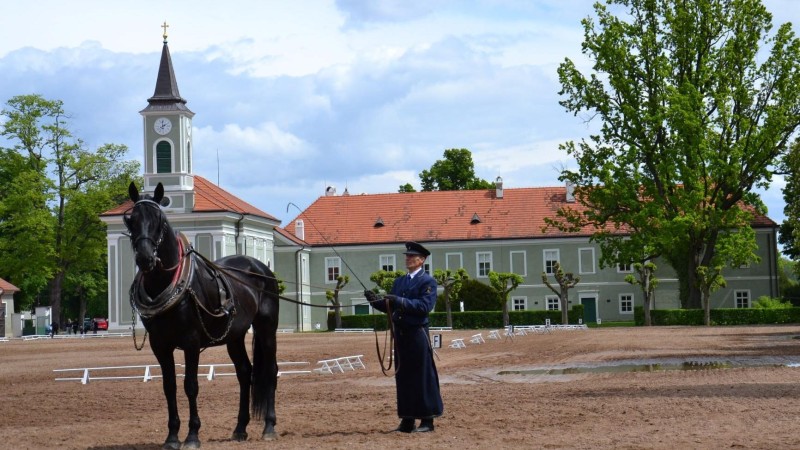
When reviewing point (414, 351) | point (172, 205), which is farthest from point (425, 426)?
point (172, 205)

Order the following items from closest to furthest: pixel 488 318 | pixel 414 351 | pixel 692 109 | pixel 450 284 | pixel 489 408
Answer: pixel 414 351 → pixel 489 408 → pixel 692 109 → pixel 450 284 → pixel 488 318

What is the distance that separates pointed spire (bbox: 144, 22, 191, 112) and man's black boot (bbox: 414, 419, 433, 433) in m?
63.9

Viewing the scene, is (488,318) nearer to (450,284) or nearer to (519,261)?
(450,284)

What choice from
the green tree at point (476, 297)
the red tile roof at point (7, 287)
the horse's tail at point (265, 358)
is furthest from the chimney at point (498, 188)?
the horse's tail at point (265, 358)

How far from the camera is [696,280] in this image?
188 feet

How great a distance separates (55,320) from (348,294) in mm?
19687

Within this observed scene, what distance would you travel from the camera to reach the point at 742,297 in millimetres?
78312

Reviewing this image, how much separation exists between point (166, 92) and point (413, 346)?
2553 inches

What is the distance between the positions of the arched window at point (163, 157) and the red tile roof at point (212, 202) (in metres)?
2.34

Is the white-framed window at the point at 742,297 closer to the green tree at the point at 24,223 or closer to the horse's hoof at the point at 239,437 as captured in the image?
the green tree at the point at 24,223

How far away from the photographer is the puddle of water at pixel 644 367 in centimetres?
2241

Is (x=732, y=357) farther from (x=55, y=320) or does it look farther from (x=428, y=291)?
(x=55, y=320)

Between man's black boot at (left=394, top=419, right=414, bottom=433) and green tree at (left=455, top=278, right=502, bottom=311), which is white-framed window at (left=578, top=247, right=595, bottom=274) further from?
man's black boot at (left=394, top=419, right=414, bottom=433)

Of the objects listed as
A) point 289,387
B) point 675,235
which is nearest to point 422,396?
point 289,387
